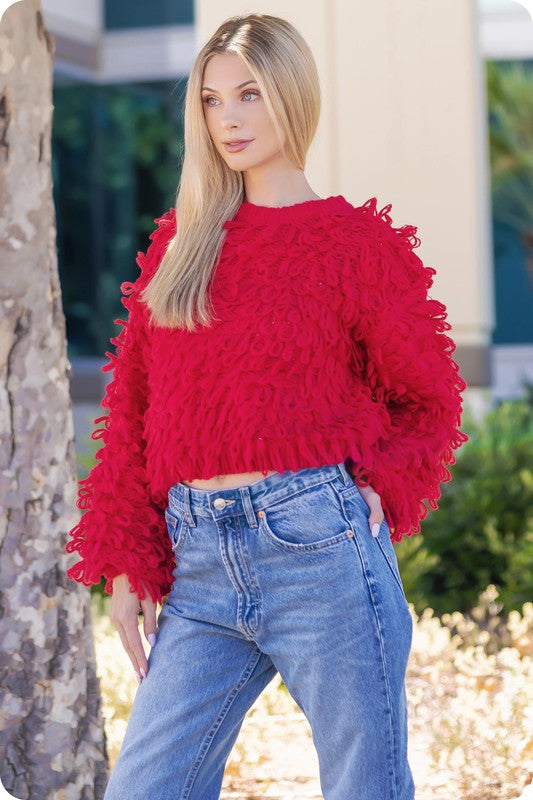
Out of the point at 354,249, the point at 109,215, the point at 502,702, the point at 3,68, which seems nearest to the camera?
the point at 354,249

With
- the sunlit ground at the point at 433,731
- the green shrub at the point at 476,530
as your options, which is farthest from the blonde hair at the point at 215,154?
the green shrub at the point at 476,530

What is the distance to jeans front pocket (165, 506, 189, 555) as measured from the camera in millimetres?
2146

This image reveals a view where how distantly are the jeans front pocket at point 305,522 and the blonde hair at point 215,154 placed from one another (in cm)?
39

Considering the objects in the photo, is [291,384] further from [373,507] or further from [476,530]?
[476,530]

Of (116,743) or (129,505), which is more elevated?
(129,505)

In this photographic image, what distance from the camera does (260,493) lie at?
2068mm

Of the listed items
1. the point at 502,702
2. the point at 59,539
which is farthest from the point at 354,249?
the point at 502,702

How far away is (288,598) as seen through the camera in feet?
6.72

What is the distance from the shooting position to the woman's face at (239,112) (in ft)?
7.29

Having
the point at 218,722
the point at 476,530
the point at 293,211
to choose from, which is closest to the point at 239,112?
the point at 293,211

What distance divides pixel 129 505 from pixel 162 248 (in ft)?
1.82

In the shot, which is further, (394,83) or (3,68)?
(394,83)

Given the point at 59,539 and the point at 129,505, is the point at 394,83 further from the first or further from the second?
the point at 129,505

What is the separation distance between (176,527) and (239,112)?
2.71ft
